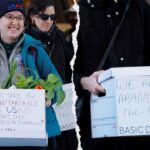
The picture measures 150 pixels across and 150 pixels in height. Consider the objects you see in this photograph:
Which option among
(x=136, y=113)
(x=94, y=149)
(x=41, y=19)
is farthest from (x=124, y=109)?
(x=41, y=19)

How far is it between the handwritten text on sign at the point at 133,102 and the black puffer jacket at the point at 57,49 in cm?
190

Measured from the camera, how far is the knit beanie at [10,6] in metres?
5.82

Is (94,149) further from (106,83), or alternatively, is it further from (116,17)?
(116,17)

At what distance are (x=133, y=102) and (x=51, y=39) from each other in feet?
7.12

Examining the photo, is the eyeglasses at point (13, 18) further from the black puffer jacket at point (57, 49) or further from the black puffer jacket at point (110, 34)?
the black puffer jacket at point (57, 49)

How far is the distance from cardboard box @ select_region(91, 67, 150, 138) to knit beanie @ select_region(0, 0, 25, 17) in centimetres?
94

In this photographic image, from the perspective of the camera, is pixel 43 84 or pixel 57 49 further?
pixel 57 49

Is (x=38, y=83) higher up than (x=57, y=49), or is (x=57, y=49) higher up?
(x=57, y=49)

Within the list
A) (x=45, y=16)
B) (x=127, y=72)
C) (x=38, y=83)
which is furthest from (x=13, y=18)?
(x=45, y=16)

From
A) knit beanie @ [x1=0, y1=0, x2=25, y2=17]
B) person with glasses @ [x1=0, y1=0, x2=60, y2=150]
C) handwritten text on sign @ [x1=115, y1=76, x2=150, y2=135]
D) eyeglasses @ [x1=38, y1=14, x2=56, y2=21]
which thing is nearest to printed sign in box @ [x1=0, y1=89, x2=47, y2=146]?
person with glasses @ [x1=0, y1=0, x2=60, y2=150]

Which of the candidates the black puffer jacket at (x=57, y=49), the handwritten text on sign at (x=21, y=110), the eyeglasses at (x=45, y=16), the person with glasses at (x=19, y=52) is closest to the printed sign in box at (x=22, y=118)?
the handwritten text on sign at (x=21, y=110)

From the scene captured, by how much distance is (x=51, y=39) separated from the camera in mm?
7309

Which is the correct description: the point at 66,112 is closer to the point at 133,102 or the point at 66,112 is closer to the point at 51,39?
the point at 51,39

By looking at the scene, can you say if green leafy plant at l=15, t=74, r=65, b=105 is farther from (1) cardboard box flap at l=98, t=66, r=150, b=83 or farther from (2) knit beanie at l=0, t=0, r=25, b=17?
(2) knit beanie at l=0, t=0, r=25, b=17
